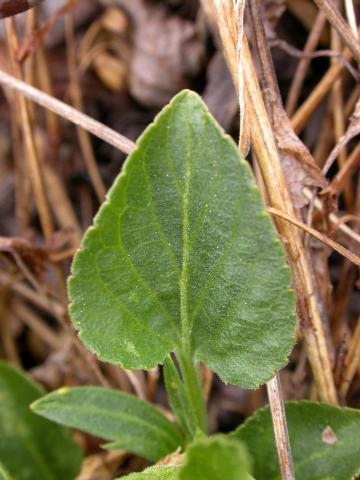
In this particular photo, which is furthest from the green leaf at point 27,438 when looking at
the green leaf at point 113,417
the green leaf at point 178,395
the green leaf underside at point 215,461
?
the green leaf underside at point 215,461

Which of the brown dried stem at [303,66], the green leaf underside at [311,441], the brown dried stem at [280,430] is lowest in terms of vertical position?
the green leaf underside at [311,441]

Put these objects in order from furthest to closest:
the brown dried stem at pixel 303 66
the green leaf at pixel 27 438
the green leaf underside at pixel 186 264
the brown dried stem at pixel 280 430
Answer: the brown dried stem at pixel 303 66 < the green leaf at pixel 27 438 < the brown dried stem at pixel 280 430 < the green leaf underside at pixel 186 264

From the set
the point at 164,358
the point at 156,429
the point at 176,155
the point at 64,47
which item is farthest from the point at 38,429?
the point at 64,47

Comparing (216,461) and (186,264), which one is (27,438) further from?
(216,461)

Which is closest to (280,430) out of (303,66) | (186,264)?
(186,264)

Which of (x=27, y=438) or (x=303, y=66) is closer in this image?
(x=27, y=438)

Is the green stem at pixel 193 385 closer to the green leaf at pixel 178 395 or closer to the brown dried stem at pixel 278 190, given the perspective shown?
the green leaf at pixel 178 395

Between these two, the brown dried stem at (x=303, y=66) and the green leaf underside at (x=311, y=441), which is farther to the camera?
the brown dried stem at (x=303, y=66)

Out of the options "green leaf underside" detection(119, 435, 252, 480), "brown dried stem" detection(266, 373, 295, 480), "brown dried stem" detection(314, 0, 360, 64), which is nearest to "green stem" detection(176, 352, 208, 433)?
"brown dried stem" detection(266, 373, 295, 480)
